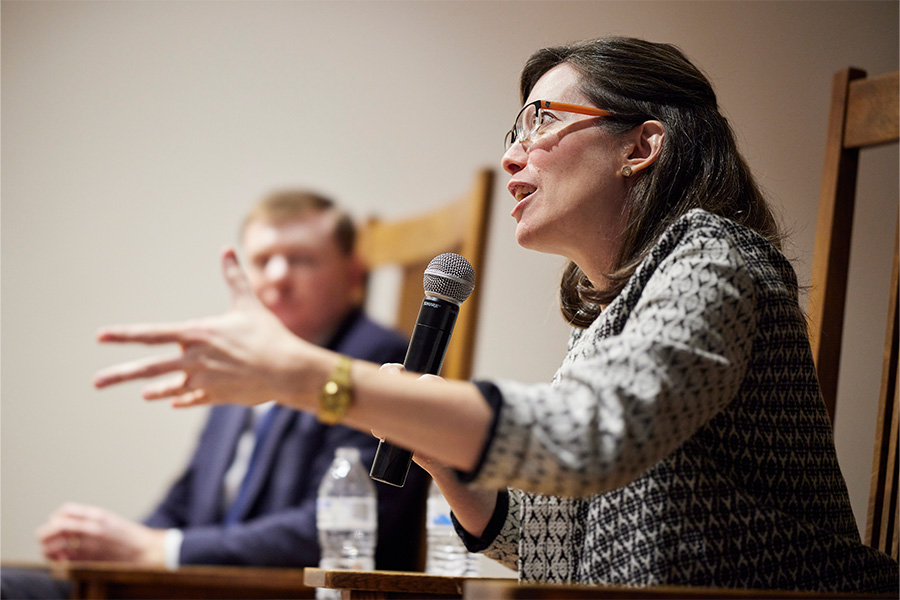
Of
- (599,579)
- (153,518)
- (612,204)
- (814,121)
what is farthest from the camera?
(153,518)

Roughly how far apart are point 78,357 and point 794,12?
2366 millimetres

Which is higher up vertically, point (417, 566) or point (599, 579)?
point (599, 579)

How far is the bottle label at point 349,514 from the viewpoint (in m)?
1.92

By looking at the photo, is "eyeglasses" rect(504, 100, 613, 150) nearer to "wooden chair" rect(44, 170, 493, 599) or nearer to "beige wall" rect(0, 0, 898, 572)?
"wooden chair" rect(44, 170, 493, 599)

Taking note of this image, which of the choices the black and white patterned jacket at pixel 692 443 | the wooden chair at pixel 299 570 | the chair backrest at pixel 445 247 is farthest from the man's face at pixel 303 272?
the black and white patterned jacket at pixel 692 443

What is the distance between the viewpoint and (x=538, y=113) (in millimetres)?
1143

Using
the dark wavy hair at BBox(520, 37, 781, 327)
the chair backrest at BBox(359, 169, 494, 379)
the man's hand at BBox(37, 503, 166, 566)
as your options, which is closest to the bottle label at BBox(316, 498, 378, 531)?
the chair backrest at BBox(359, 169, 494, 379)

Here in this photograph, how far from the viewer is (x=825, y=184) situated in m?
1.35

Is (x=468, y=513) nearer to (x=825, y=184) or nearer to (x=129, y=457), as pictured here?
(x=825, y=184)

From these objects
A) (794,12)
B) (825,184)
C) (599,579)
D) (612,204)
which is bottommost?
(599,579)

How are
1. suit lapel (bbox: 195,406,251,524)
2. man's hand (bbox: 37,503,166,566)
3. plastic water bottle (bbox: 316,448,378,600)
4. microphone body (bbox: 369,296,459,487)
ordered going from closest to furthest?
Answer: 1. microphone body (bbox: 369,296,459,487)
2. plastic water bottle (bbox: 316,448,378,600)
3. man's hand (bbox: 37,503,166,566)
4. suit lapel (bbox: 195,406,251,524)

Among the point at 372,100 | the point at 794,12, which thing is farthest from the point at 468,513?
the point at 372,100

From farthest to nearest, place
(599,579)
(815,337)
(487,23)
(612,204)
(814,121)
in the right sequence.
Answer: (487,23), (814,121), (815,337), (612,204), (599,579)

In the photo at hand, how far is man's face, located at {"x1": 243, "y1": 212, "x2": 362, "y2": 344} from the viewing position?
8.86ft
